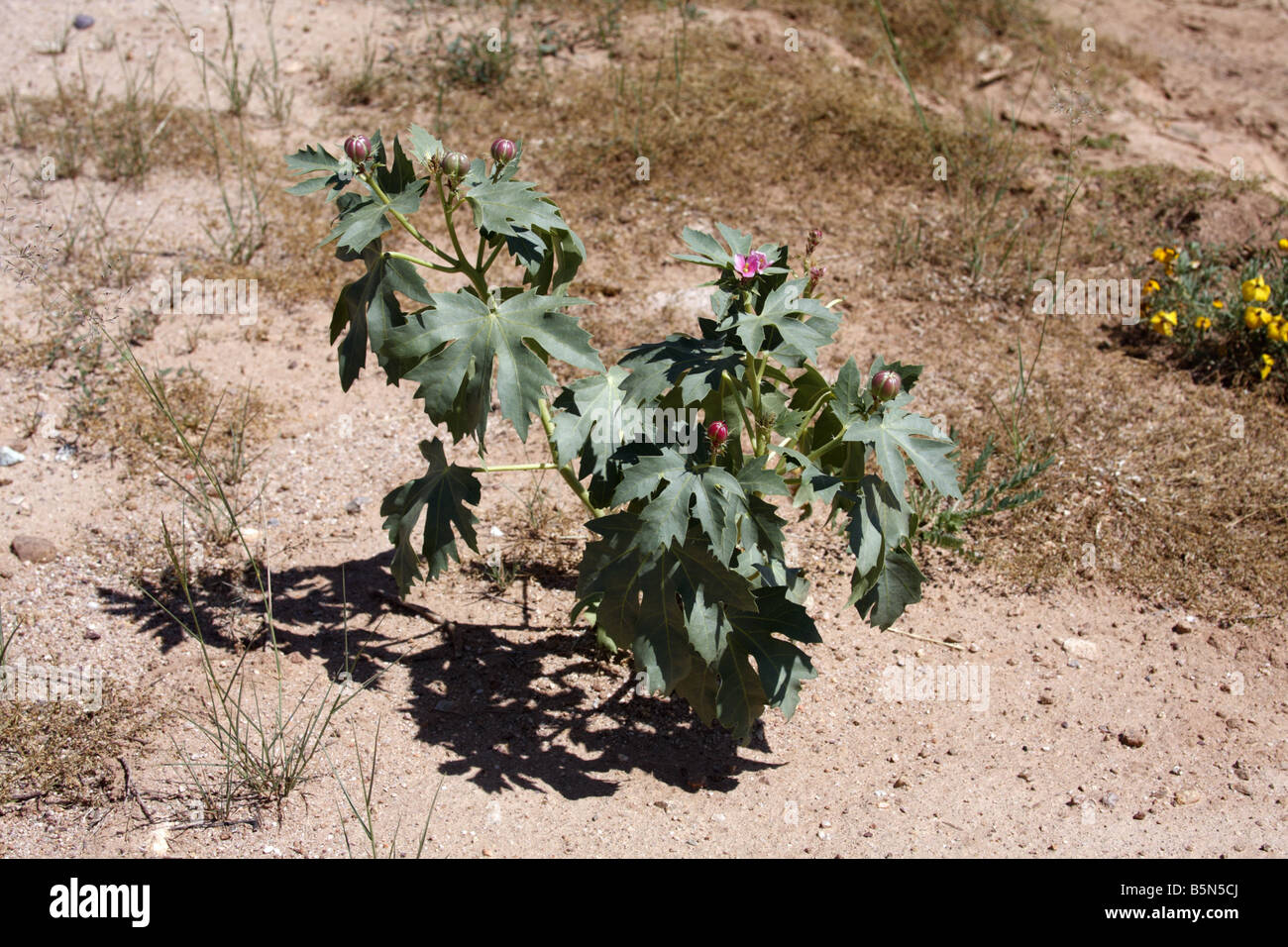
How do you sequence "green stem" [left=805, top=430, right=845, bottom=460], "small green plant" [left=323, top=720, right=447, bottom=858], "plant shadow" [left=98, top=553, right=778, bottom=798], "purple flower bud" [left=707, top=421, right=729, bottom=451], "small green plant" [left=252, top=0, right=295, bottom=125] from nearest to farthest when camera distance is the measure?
"purple flower bud" [left=707, top=421, right=729, bottom=451], "green stem" [left=805, top=430, right=845, bottom=460], "small green plant" [left=323, top=720, right=447, bottom=858], "plant shadow" [left=98, top=553, right=778, bottom=798], "small green plant" [left=252, top=0, right=295, bottom=125]

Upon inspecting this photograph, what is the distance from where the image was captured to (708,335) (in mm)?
2676

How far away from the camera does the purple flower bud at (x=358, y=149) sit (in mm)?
2420

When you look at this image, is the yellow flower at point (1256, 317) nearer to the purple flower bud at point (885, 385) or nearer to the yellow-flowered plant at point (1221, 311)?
the yellow-flowered plant at point (1221, 311)

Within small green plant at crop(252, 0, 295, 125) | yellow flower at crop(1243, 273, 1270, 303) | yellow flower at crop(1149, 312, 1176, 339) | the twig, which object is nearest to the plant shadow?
the twig

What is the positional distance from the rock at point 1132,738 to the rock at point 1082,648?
0.28 metres

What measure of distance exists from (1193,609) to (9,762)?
3.51m

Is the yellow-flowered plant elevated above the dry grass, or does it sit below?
above

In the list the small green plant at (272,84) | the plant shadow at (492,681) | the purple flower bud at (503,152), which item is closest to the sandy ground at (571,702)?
the plant shadow at (492,681)

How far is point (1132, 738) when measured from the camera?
123 inches

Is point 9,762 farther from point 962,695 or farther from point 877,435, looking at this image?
point 962,695

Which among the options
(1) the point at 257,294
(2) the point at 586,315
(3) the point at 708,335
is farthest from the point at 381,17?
(3) the point at 708,335

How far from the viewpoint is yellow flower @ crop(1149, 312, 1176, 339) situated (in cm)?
453

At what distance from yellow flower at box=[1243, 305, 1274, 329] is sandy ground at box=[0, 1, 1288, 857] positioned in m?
1.40

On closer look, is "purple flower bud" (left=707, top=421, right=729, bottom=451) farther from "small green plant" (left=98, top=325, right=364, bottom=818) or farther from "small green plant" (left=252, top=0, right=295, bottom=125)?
"small green plant" (left=252, top=0, right=295, bottom=125)
